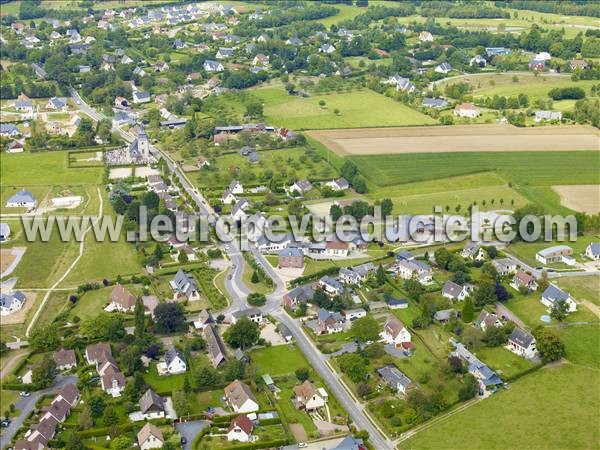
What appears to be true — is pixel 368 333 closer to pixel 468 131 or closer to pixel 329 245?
pixel 329 245

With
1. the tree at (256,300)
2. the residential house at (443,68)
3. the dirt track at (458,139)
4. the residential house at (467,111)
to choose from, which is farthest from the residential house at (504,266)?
the residential house at (443,68)

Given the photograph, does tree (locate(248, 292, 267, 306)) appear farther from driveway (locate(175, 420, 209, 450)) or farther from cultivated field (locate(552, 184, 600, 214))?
cultivated field (locate(552, 184, 600, 214))

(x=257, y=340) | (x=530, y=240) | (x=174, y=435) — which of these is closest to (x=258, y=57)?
(x=530, y=240)

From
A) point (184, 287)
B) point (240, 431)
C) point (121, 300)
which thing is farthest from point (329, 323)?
point (121, 300)

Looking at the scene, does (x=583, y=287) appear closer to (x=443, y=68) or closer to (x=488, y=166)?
(x=488, y=166)

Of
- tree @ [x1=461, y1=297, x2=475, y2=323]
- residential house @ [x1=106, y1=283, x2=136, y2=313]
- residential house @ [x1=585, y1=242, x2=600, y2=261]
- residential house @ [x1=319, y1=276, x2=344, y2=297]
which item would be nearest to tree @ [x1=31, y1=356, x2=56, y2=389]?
residential house @ [x1=106, y1=283, x2=136, y2=313]

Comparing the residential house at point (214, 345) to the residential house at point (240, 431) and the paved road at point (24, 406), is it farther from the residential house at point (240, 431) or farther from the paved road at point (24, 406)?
the paved road at point (24, 406)
